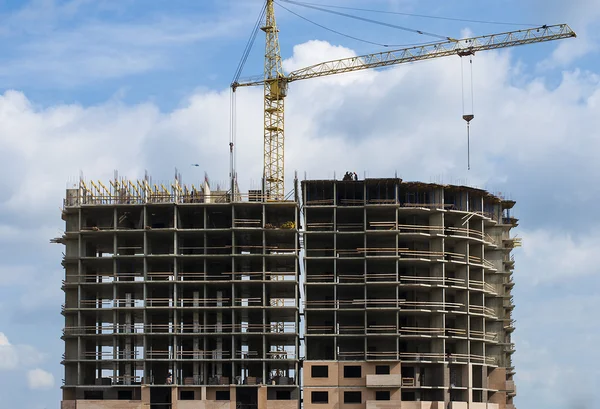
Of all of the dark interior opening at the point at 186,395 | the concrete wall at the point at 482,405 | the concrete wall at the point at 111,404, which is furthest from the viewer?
the concrete wall at the point at 482,405

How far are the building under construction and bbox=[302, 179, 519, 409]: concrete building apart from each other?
202mm

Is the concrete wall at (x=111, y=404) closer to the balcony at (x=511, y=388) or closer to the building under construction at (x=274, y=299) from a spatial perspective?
the building under construction at (x=274, y=299)

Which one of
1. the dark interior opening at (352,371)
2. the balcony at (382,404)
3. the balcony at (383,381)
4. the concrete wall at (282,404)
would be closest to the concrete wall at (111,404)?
the concrete wall at (282,404)

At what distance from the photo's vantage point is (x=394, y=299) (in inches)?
6107

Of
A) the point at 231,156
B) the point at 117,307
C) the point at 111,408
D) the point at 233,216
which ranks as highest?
the point at 231,156

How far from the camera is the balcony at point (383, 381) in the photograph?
494ft

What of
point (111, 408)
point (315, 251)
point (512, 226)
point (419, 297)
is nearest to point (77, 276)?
point (111, 408)

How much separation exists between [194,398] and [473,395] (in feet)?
115

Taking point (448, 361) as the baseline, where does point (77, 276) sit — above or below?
above

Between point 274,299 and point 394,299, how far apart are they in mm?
14912

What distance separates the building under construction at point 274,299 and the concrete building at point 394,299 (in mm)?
202

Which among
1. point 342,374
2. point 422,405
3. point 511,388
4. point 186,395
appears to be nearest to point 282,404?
point 342,374

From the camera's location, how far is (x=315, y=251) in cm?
15812

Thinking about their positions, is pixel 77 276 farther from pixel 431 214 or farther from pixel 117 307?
pixel 431 214
